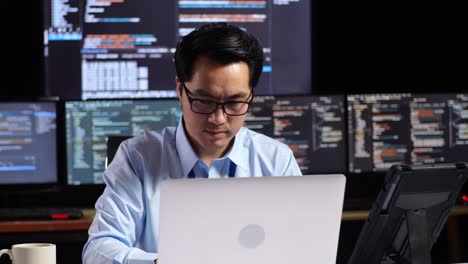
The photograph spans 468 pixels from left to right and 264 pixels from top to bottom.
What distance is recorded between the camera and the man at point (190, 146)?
6.68ft

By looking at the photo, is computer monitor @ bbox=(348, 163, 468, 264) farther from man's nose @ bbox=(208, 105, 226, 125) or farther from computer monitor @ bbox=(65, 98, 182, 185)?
computer monitor @ bbox=(65, 98, 182, 185)

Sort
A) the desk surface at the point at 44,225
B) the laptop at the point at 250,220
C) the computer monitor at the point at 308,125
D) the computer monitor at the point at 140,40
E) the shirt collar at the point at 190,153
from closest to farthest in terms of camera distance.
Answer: the laptop at the point at 250,220 → the shirt collar at the point at 190,153 → the desk surface at the point at 44,225 → the computer monitor at the point at 308,125 → the computer monitor at the point at 140,40

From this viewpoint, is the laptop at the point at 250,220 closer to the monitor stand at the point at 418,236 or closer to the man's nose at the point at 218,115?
the monitor stand at the point at 418,236

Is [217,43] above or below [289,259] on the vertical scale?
above

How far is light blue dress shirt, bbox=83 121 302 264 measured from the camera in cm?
205

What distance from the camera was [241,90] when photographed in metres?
2.05

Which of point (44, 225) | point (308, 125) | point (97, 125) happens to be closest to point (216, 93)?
point (44, 225)

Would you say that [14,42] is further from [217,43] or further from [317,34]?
[217,43]

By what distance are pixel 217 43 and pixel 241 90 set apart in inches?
5.4

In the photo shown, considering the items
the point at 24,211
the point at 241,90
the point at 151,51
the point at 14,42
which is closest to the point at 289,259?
the point at 241,90

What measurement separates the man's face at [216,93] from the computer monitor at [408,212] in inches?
17.8

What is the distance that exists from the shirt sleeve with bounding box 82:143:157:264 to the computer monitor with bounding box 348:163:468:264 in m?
0.57

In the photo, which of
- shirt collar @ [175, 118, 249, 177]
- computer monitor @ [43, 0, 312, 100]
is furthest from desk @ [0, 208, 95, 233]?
shirt collar @ [175, 118, 249, 177]

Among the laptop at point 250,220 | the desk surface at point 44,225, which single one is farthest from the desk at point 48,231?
the laptop at point 250,220
